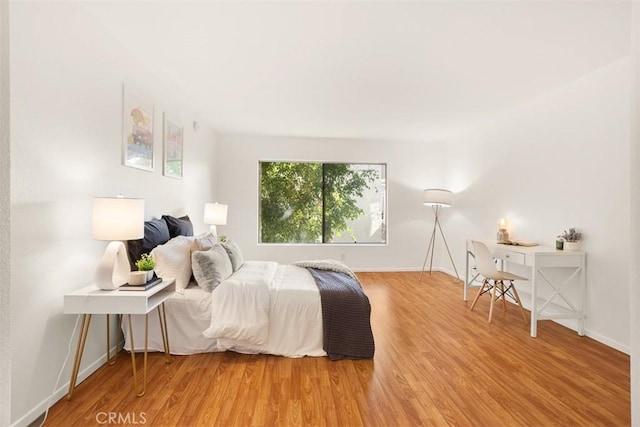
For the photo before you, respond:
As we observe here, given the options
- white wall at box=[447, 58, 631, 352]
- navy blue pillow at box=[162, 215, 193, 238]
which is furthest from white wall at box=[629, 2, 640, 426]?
navy blue pillow at box=[162, 215, 193, 238]

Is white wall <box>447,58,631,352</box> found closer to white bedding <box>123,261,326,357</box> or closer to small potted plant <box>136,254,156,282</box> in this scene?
white bedding <box>123,261,326,357</box>

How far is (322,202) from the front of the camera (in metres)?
6.20

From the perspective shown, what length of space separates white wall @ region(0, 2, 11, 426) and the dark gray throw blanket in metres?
2.14

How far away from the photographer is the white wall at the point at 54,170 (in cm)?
175

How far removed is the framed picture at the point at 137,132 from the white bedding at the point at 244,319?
1293mm

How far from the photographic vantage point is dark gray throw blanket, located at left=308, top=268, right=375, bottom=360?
2.62m

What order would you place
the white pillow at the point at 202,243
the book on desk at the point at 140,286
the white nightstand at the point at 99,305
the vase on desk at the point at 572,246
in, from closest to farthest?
1. the white nightstand at the point at 99,305
2. the book on desk at the point at 140,286
3. the white pillow at the point at 202,243
4. the vase on desk at the point at 572,246

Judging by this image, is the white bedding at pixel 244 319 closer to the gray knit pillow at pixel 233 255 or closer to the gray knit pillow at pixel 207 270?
the gray knit pillow at pixel 207 270

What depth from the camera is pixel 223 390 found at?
7.07ft

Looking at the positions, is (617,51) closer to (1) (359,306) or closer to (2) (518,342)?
(2) (518,342)

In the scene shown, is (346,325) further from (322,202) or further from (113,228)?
(322,202)

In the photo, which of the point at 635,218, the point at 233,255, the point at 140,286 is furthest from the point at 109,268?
the point at 635,218

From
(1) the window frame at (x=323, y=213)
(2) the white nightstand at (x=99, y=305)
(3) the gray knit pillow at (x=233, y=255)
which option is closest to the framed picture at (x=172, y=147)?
(3) the gray knit pillow at (x=233, y=255)

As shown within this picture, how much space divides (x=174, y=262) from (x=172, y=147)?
1585 mm
